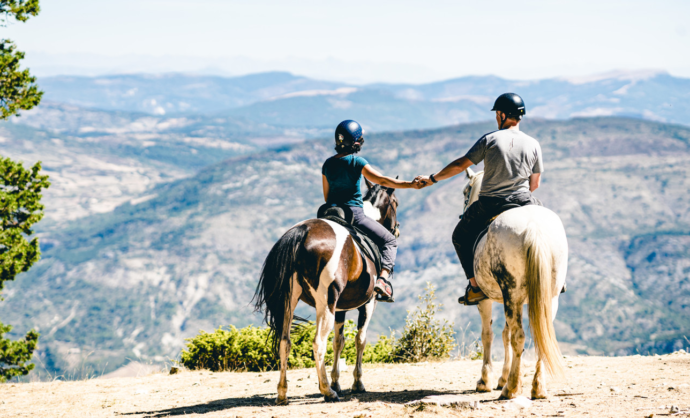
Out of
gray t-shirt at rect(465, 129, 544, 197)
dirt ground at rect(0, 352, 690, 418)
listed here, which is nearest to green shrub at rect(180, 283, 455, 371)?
dirt ground at rect(0, 352, 690, 418)

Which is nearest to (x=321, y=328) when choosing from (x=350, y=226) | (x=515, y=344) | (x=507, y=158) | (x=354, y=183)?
(x=350, y=226)

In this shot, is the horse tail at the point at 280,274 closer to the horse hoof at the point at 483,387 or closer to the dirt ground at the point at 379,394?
the dirt ground at the point at 379,394

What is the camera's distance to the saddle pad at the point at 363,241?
785cm

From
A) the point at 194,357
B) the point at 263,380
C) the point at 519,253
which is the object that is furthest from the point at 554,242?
the point at 194,357

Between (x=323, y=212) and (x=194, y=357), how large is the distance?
19.3 feet

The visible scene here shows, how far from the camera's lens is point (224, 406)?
26.3ft

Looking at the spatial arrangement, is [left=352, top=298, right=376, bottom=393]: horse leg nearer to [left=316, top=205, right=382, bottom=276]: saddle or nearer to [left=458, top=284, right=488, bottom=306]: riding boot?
[left=316, top=205, right=382, bottom=276]: saddle

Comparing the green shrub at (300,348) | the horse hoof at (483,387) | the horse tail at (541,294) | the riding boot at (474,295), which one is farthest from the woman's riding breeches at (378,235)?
the green shrub at (300,348)

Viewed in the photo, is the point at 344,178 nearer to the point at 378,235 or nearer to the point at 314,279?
the point at 378,235

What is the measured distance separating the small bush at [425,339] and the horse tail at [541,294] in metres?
5.75

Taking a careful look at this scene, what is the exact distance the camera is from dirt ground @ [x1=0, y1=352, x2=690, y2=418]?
630 centimetres

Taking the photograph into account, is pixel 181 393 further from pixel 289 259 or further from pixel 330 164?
pixel 330 164

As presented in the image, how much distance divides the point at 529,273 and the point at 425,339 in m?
6.43

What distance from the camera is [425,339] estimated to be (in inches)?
493
